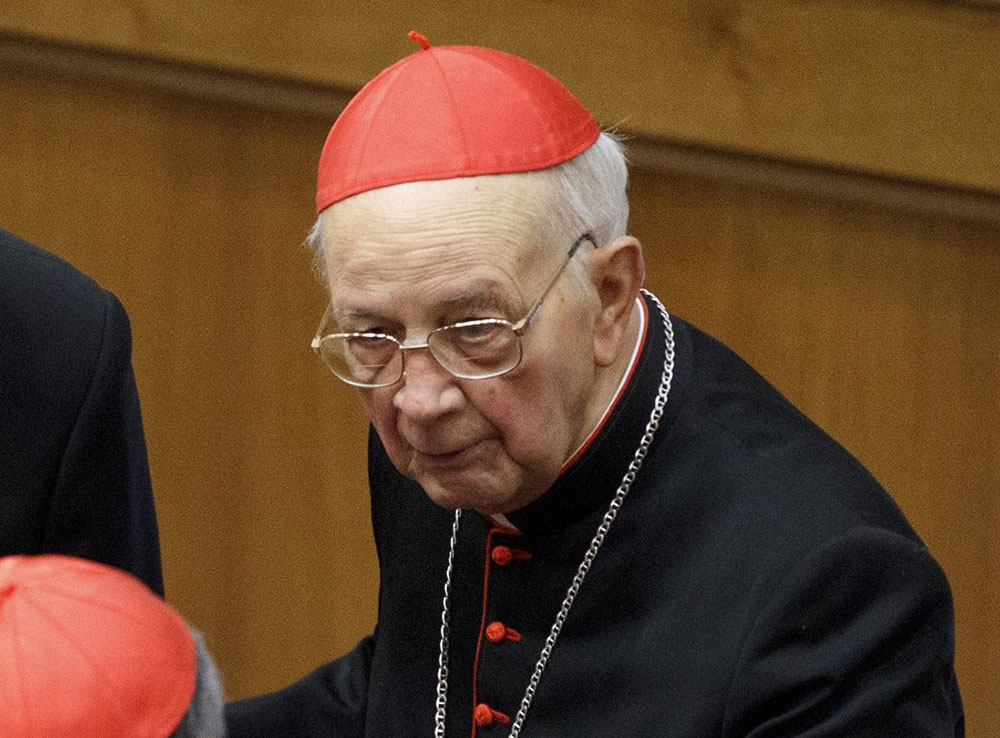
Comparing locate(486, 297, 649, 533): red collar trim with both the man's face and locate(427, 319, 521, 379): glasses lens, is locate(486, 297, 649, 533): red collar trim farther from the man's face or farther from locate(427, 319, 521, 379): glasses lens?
A: locate(427, 319, 521, 379): glasses lens

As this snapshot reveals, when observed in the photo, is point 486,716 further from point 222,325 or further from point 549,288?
point 222,325

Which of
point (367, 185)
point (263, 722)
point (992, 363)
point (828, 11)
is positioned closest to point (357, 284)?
point (367, 185)

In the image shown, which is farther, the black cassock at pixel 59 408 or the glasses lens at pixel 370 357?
the black cassock at pixel 59 408

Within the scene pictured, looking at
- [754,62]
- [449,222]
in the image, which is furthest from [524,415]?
[754,62]

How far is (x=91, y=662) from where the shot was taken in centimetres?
153

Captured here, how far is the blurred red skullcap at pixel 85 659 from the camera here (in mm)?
1500

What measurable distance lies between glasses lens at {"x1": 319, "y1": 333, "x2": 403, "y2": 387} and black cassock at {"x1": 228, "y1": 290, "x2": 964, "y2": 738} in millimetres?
275

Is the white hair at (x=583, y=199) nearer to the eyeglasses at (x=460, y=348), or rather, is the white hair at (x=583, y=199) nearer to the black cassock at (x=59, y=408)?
the eyeglasses at (x=460, y=348)

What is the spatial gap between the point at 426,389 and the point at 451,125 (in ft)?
0.91

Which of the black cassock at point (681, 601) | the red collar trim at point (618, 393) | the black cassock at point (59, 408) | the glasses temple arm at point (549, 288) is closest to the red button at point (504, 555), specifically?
the black cassock at point (681, 601)

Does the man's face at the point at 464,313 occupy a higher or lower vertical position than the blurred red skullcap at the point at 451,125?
lower

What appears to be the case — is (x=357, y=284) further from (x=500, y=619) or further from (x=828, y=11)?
(x=828, y=11)

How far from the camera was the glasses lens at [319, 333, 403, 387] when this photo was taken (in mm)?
1909

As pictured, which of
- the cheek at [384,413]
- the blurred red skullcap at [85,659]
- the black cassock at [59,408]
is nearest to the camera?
the blurred red skullcap at [85,659]
